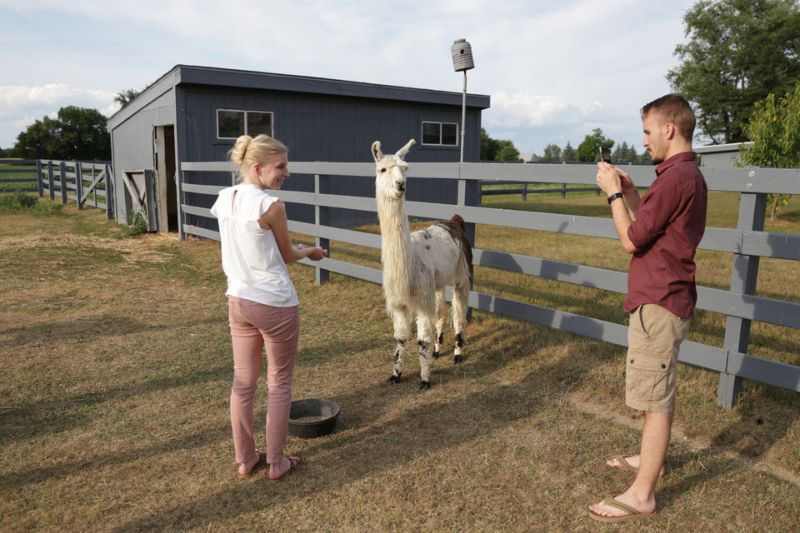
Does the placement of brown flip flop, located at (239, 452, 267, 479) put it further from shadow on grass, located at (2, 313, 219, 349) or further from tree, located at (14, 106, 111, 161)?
tree, located at (14, 106, 111, 161)

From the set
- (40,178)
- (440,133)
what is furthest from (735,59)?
(40,178)

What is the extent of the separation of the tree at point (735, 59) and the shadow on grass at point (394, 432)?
46588 millimetres

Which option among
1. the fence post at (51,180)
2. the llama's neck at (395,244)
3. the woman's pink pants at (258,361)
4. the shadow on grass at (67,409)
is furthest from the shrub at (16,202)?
the woman's pink pants at (258,361)

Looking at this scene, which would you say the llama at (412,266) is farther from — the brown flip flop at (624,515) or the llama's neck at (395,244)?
the brown flip flop at (624,515)

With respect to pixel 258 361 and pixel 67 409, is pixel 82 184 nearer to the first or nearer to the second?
pixel 67 409

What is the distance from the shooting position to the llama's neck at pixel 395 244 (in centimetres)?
449

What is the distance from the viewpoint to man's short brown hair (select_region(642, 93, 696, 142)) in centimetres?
269

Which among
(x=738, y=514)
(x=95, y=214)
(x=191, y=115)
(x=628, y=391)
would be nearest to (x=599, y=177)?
(x=628, y=391)

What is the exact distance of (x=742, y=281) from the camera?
3.94 metres

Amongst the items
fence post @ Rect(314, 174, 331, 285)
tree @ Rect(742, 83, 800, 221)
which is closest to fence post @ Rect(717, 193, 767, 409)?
fence post @ Rect(314, 174, 331, 285)

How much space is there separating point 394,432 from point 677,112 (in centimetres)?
263

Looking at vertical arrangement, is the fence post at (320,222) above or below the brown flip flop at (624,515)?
above

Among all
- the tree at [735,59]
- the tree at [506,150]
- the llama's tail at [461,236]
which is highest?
the tree at [735,59]

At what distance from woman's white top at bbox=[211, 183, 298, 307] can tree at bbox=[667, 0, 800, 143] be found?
48988 millimetres
